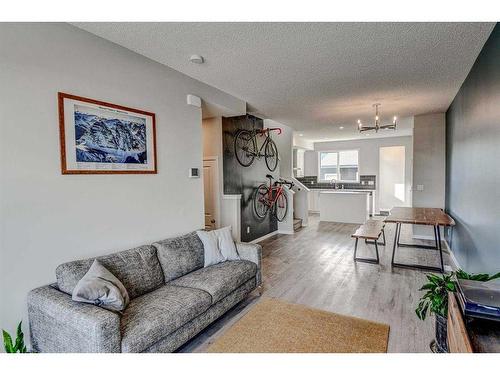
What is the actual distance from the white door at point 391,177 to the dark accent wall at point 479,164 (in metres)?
5.90

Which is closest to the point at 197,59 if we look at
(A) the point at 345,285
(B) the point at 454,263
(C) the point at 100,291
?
(C) the point at 100,291

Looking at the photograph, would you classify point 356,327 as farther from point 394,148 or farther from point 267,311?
point 394,148

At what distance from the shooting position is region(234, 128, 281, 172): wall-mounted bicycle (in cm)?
530

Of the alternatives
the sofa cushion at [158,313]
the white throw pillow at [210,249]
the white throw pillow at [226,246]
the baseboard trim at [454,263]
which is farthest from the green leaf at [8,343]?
the baseboard trim at [454,263]

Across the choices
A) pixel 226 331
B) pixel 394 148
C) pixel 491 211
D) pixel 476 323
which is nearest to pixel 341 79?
pixel 491 211

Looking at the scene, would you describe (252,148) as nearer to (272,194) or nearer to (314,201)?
(272,194)

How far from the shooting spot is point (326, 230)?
6.92 metres

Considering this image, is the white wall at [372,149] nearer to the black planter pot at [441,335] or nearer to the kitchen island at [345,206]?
the kitchen island at [345,206]

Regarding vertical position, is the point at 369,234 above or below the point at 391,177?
below

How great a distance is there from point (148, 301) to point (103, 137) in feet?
4.82

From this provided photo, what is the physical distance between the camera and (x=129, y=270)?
7.77ft

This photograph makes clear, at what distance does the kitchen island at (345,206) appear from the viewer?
25.1ft

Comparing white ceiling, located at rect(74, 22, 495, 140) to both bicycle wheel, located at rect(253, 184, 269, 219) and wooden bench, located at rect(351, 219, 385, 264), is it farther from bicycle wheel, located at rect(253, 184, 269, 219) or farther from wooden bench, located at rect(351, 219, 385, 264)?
wooden bench, located at rect(351, 219, 385, 264)

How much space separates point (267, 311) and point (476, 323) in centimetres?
174
